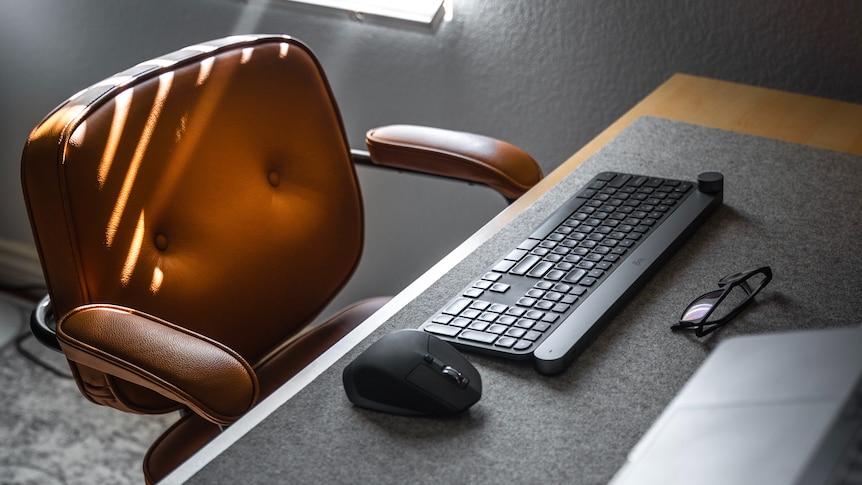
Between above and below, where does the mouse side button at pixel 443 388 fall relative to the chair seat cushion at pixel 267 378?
above

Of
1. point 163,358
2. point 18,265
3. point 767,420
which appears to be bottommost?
point 18,265

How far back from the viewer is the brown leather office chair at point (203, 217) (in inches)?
39.5

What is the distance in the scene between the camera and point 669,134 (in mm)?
1339

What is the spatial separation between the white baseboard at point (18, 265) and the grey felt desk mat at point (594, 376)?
194 cm

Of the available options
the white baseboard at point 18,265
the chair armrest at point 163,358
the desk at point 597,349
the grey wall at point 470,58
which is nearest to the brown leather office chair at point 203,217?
the chair armrest at point 163,358

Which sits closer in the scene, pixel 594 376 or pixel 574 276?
pixel 594 376

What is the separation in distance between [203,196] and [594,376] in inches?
23.2

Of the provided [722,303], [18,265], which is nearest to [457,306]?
[722,303]

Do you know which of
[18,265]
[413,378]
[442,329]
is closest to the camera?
Result: [413,378]

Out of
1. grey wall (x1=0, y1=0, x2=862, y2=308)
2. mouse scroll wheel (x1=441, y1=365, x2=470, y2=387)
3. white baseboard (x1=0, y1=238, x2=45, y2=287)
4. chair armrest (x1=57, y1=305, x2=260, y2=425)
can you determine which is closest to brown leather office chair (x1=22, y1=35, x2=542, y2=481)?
chair armrest (x1=57, y1=305, x2=260, y2=425)

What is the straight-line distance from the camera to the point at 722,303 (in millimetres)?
931

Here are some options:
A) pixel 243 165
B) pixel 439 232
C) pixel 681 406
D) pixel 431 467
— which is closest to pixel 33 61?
pixel 439 232

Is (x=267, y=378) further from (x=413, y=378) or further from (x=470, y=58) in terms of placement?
(x=470, y=58)

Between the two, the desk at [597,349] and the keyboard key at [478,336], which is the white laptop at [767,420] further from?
the keyboard key at [478,336]
